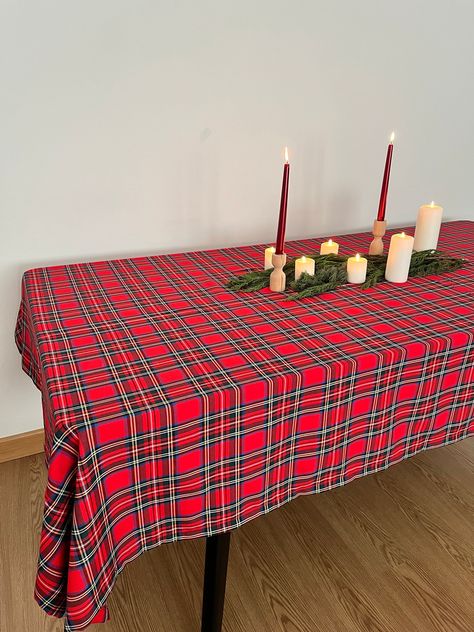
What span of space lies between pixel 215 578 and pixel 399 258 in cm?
84

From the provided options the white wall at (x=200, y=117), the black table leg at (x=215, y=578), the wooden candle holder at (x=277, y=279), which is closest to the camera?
the black table leg at (x=215, y=578)

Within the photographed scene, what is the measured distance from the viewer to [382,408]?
3.34ft

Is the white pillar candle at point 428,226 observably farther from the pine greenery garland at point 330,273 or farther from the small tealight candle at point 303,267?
the small tealight candle at point 303,267

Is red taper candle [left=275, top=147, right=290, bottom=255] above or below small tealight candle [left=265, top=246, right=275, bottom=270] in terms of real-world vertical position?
above

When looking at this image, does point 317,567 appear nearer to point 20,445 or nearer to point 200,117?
point 20,445

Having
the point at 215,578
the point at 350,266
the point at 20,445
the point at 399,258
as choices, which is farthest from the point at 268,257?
the point at 20,445

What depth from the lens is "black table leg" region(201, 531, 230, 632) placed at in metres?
0.99

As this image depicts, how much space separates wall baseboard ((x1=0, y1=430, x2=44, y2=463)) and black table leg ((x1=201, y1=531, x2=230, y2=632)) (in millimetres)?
930

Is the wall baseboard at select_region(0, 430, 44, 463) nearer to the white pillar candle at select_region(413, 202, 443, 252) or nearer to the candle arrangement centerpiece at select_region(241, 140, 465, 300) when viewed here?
the candle arrangement centerpiece at select_region(241, 140, 465, 300)

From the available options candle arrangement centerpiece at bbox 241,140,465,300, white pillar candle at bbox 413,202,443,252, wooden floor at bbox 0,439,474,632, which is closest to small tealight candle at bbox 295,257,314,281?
candle arrangement centerpiece at bbox 241,140,465,300

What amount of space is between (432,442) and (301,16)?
134 centimetres

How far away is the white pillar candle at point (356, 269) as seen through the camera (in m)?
1.29

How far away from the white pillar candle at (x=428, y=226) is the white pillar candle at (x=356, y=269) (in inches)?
11.8

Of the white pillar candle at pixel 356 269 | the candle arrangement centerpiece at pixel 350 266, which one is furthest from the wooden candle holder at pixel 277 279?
the white pillar candle at pixel 356 269
